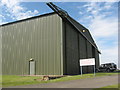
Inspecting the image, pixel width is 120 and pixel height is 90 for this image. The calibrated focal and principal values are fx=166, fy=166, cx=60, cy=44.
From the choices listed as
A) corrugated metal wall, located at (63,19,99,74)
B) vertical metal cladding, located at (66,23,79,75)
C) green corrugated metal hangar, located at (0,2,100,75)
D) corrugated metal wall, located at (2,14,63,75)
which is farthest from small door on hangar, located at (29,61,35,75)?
vertical metal cladding, located at (66,23,79,75)

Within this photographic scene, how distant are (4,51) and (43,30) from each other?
380 inches

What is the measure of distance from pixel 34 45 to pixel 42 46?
1653mm

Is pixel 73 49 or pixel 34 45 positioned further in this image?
pixel 73 49

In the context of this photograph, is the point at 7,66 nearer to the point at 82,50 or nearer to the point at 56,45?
the point at 56,45

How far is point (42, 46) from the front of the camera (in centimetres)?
2589

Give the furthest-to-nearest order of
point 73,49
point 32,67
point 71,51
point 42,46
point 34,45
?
point 73,49
point 71,51
point 34,45
point 32,67
point 42,46

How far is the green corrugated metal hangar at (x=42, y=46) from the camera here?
24625 millimetres

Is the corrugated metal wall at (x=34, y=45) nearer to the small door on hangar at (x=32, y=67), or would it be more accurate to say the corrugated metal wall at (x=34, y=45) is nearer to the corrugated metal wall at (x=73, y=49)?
the small door on hangar at (x=32, y=67)

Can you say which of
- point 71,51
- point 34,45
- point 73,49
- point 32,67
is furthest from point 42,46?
point 73,49

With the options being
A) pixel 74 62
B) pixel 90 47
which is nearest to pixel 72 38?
pixel 74 62

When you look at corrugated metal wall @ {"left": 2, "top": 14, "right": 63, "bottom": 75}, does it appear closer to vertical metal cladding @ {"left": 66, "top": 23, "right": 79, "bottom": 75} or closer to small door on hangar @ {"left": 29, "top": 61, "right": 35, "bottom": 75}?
small door on hangar @ {"left": 29, "top": 61, "right": 35, "bottom": 75}

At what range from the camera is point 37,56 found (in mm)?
26172

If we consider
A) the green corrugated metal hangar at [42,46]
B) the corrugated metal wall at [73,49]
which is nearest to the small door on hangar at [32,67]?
the green corrugated metal hangar at [42,46]

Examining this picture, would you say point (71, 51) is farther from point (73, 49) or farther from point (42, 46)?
point (42, 46)
